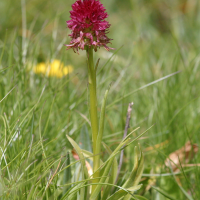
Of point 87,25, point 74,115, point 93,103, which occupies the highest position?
point 87,25

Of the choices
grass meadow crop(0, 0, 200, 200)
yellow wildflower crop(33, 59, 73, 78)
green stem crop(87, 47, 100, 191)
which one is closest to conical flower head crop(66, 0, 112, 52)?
green stem crop(87, 47, 100, 191)

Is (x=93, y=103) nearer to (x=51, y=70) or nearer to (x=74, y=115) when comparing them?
(x=74, y=115)

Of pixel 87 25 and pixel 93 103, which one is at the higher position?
pixel 87 25

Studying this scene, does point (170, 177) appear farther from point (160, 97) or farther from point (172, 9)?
point (172, 9)

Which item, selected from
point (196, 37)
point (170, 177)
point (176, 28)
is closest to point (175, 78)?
point (170, 177)

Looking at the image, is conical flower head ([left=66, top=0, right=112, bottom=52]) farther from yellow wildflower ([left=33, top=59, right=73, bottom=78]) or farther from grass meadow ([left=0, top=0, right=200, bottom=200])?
yellow wildflower ([left=33, top=59, right=73, bottom=78])

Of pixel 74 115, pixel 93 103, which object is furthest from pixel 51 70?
pixel 93 103
